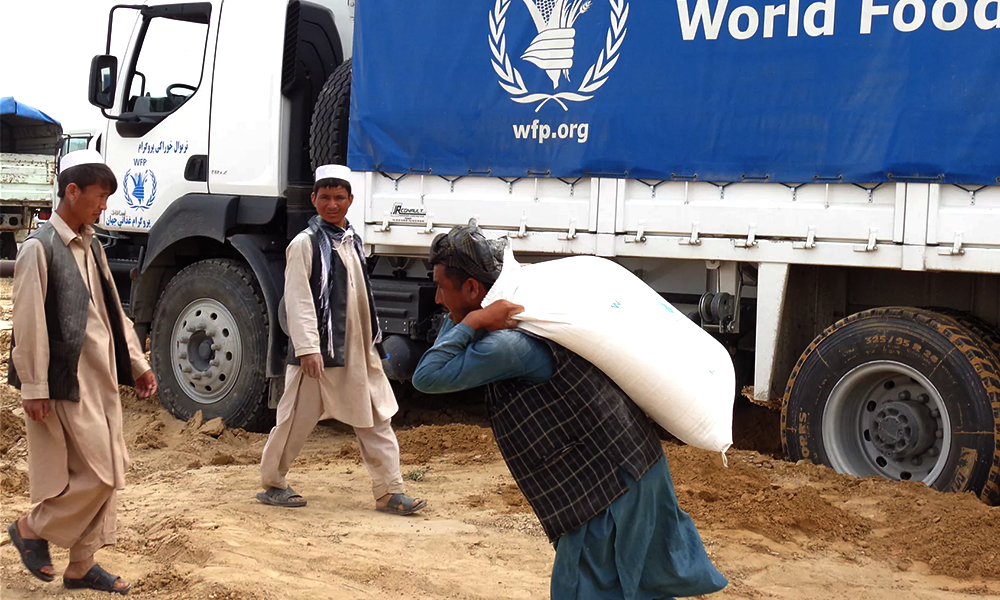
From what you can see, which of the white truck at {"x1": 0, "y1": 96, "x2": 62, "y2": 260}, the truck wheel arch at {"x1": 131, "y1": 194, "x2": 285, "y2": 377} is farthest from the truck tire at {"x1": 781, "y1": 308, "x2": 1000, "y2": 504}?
the white truck at {"x1": 0, "y1": 96, "x2": 62, "y2": 260}

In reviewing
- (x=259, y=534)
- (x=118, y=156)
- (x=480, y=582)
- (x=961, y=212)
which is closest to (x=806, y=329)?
(x=961, y=212)

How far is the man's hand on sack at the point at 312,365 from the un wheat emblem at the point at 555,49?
7.24 ft

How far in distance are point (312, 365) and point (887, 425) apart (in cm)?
285

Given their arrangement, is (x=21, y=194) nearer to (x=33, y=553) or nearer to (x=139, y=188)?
(x=139, y=188)

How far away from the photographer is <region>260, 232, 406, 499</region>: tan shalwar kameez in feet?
18.1

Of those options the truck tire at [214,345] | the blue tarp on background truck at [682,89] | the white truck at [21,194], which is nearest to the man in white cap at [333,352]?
the blue tarp on background truck at [682,89]

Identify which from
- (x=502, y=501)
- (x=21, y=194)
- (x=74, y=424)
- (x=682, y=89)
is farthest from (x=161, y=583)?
(x=21, y=194)

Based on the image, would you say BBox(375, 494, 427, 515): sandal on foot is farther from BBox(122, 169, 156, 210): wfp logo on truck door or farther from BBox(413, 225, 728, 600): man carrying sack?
BBox(122, 169, 156, 210): wfp logo on truck door

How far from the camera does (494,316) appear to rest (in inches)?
113

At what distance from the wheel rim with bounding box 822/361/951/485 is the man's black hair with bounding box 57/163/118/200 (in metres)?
3.68

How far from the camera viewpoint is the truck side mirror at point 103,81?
816 cm

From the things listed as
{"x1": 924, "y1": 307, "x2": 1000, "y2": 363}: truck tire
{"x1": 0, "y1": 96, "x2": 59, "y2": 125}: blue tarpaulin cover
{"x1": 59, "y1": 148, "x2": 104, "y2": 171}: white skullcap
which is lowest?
{"x1": 924, "y1": 307, "x2": 1000, "y2": 363}: truck tire

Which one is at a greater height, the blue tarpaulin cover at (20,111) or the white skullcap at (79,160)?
the blue tarpaulin cover at (20,111)

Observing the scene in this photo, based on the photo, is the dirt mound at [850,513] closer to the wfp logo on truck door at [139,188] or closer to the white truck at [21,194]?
the wfp logo on truck door at [139,188]
